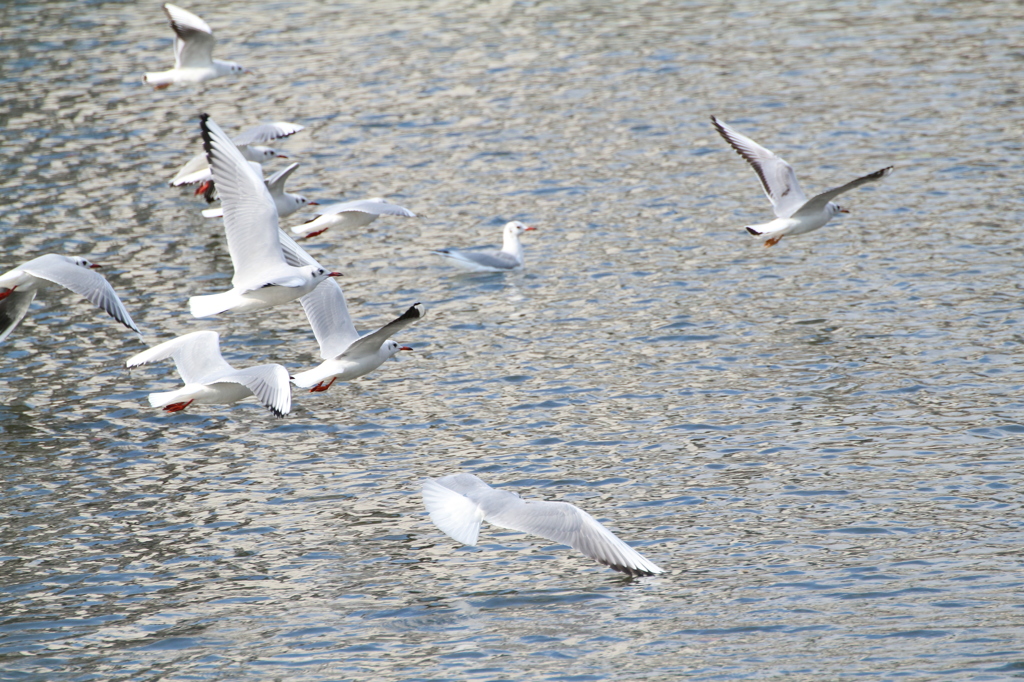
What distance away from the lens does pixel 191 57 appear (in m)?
22.9

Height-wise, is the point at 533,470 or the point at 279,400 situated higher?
the point at 279,400

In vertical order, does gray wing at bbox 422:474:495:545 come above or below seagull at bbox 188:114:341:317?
below

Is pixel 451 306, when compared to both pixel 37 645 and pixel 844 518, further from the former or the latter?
pixel 37 645

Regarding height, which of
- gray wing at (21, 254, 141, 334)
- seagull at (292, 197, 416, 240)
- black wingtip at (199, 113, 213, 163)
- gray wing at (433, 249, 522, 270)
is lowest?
gray wing at (433, 249, 522, 270)

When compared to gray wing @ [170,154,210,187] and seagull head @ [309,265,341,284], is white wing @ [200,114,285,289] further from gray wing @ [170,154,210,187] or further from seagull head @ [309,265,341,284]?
gray wing @ [170,154,210,187]

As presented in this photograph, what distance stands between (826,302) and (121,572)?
8.72m

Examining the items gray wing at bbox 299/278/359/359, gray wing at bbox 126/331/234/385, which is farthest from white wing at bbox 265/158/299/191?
gray wing at bbox 126/331/234/385

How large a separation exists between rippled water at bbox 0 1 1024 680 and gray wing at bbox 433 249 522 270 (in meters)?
0.21

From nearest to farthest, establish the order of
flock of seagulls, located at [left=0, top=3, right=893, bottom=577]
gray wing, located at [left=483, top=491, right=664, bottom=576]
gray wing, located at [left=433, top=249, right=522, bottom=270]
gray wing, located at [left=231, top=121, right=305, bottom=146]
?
1. gray wing, located at [left=483, top=491, right=664, bottom=576]
2. flock of seagulls, located at [left=0, top=3, right=893, bottom=577]
3. gray wing, located at [left=433, top=249, right=522, bottom=270]
4. gray wing, located at [left=231, top=121, right=305, bottom=146]

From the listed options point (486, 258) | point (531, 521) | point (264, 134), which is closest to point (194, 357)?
point (531, 521)

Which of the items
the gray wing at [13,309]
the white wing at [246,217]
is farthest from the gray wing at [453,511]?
the gray wing at [13,309]

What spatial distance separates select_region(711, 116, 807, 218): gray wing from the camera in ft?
51.9

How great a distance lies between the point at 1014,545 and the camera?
32.6ft

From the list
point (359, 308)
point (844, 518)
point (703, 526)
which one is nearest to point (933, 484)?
point (844, 518)
